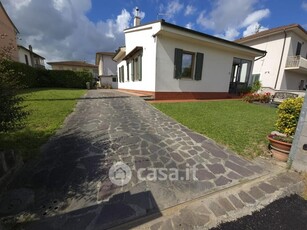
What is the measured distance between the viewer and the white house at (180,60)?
8.52 m

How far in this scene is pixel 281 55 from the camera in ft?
50.3

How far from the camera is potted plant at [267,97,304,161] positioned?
316 centimetres

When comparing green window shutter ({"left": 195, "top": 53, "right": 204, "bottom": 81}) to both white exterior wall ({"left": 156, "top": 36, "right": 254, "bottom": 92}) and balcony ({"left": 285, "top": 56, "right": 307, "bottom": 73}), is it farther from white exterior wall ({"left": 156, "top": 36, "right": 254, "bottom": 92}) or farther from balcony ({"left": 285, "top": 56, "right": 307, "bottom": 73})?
balcony ({"left": 285, "top": 56, "right": 307, "bottom": 73})

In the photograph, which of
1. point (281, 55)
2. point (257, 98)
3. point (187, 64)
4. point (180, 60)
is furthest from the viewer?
point (281, 55)

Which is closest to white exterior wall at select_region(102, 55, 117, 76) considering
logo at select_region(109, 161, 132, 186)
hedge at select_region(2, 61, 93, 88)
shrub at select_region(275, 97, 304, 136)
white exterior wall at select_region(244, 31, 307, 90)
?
hedge at select_region(2, 61, 93, 88)

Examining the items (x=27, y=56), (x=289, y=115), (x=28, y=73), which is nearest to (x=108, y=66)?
(x=28, y=73)

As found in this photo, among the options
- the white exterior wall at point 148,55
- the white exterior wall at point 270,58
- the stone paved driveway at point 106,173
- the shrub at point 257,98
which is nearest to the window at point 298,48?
the white exterior wall at point 270,58

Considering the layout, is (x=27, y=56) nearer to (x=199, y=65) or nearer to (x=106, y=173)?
(x=199, y=65)

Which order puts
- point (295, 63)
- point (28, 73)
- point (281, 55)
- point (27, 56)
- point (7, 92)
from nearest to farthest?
point (7, 92), point (28, 73), point (295, 63), point (281, 55), point (27, 56)

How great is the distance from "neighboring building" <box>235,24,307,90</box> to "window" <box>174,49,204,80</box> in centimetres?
1123

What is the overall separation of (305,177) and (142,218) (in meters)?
2.99

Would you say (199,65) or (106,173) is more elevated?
(199,65)

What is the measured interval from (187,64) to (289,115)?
7.20 metres

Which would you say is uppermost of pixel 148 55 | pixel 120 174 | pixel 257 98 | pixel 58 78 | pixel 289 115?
pixel 148 55
